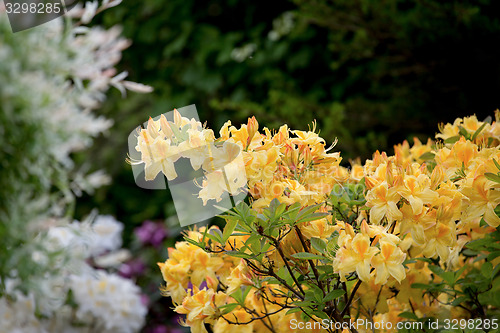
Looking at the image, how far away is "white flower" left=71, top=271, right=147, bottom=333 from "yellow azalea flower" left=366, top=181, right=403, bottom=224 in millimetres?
922

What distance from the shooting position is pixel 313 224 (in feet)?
2.72

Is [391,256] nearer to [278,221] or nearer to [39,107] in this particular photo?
[278,221]

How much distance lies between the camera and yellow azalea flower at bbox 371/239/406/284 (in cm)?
73

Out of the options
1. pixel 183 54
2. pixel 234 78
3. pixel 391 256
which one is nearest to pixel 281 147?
pixel 391 256

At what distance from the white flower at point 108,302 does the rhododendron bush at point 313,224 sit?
2.12 feet

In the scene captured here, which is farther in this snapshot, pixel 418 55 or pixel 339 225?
pixel 418 55

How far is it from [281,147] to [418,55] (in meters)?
1.50

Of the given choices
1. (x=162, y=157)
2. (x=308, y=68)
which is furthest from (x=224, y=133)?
(x=308, y=68)

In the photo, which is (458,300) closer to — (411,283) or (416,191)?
(411,283)

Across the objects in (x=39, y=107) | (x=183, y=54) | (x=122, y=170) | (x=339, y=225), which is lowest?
(x=122, y=170)

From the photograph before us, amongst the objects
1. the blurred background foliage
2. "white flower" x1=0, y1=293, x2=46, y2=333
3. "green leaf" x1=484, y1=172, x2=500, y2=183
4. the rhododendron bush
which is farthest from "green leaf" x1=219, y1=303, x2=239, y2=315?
the blurred background foliage

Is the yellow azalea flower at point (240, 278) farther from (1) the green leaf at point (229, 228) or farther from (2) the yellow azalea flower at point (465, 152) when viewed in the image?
(2) the yellow azalea flower at point (465, 152)

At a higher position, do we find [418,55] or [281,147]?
[281,147]

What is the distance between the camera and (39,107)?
28.6 inches
